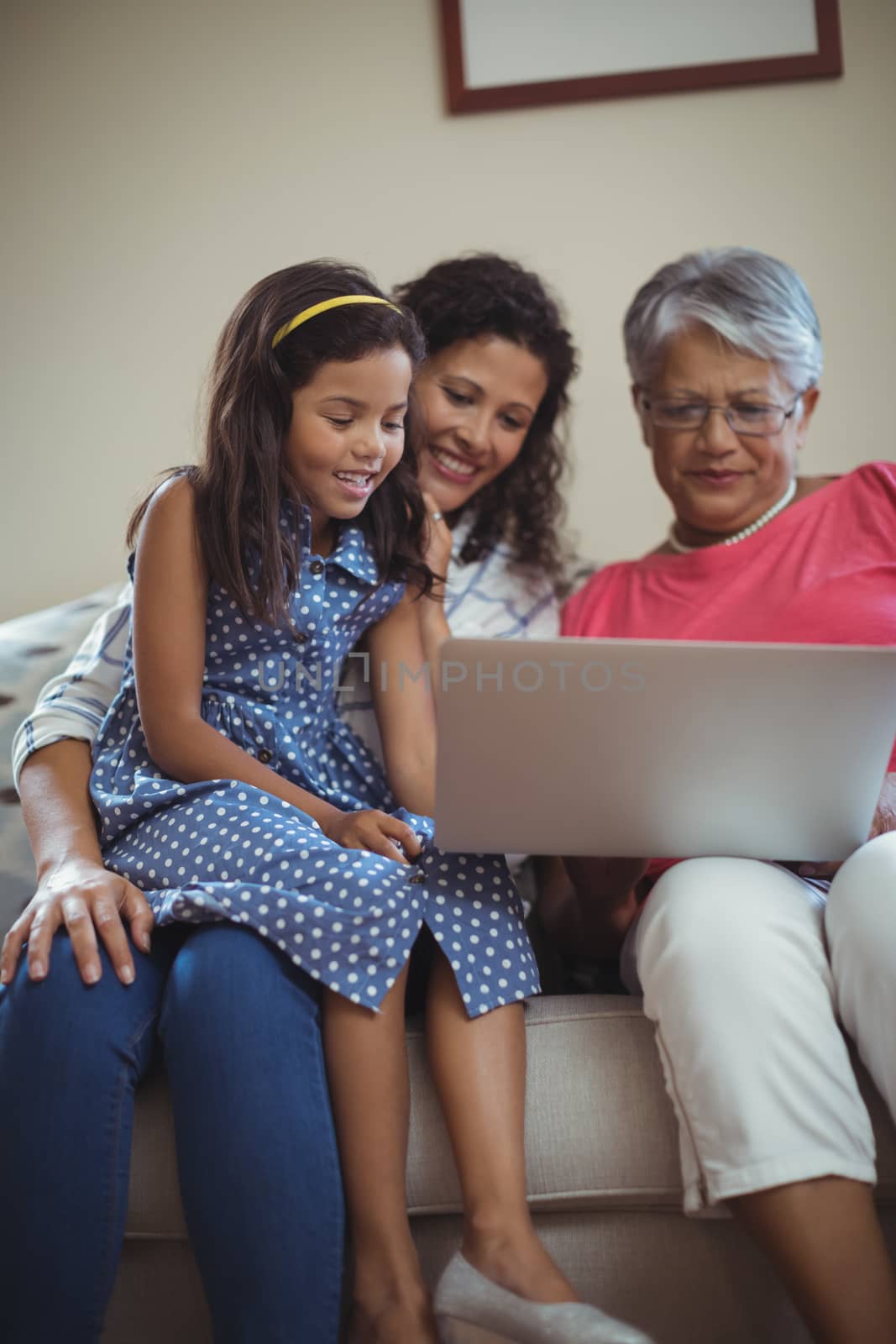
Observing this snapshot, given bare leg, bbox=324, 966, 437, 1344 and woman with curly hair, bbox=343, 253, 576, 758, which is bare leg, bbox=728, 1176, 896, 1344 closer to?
Result: bare leg, bbox=324, 966, 437, 1344

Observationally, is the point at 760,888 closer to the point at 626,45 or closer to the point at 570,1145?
the point at 570,1145

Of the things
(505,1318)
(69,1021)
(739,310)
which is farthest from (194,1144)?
(739,310)

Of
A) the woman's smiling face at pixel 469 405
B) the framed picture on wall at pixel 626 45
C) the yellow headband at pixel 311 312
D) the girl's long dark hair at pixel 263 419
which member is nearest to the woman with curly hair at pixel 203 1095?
the girl's long dark hair at pixel 263 419

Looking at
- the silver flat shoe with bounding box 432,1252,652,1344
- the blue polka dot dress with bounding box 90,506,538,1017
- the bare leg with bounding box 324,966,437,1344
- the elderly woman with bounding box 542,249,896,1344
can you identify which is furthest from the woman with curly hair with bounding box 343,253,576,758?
the silver flat shoe with bounding box 432,1252,652,1344

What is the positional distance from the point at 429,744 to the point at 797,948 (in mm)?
530

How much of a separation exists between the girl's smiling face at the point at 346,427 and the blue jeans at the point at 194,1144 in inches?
20.6

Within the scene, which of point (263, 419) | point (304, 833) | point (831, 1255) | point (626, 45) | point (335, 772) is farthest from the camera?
point (626, 45)

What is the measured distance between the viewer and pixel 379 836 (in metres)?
1.08

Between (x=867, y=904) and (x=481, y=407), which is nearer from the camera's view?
(x=867, y=904)

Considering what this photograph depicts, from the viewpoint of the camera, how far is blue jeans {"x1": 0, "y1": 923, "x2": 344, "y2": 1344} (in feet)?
2.83

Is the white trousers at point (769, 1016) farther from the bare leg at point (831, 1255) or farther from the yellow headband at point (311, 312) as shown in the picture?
the yellow headband at point (311, 312)

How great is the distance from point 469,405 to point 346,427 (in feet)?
1.26

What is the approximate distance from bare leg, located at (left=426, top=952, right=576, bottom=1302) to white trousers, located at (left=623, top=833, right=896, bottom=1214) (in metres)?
0.13

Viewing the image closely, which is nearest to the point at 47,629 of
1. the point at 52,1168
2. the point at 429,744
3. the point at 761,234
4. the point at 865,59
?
the point at 429,744
